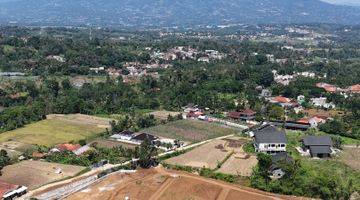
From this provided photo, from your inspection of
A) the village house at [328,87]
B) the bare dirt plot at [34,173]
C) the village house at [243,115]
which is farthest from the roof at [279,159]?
the village house at [328,87]

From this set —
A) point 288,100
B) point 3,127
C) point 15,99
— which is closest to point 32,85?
point 15,99

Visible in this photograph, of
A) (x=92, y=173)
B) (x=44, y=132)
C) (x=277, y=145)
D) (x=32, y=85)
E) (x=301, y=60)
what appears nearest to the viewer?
(x=92, y=173)

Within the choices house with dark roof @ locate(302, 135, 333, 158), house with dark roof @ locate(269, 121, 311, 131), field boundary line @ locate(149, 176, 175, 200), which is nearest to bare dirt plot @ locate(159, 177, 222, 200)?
field boundary line @ locate(149, 176, 175, 200)

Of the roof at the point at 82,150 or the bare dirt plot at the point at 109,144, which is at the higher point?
the roof at the point at 82,150

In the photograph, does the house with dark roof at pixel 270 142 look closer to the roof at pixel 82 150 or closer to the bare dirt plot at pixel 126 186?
the bare dirt plot at pixel 126 186

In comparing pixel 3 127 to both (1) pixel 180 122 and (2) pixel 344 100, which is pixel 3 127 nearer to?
(1) pixel 180 122
